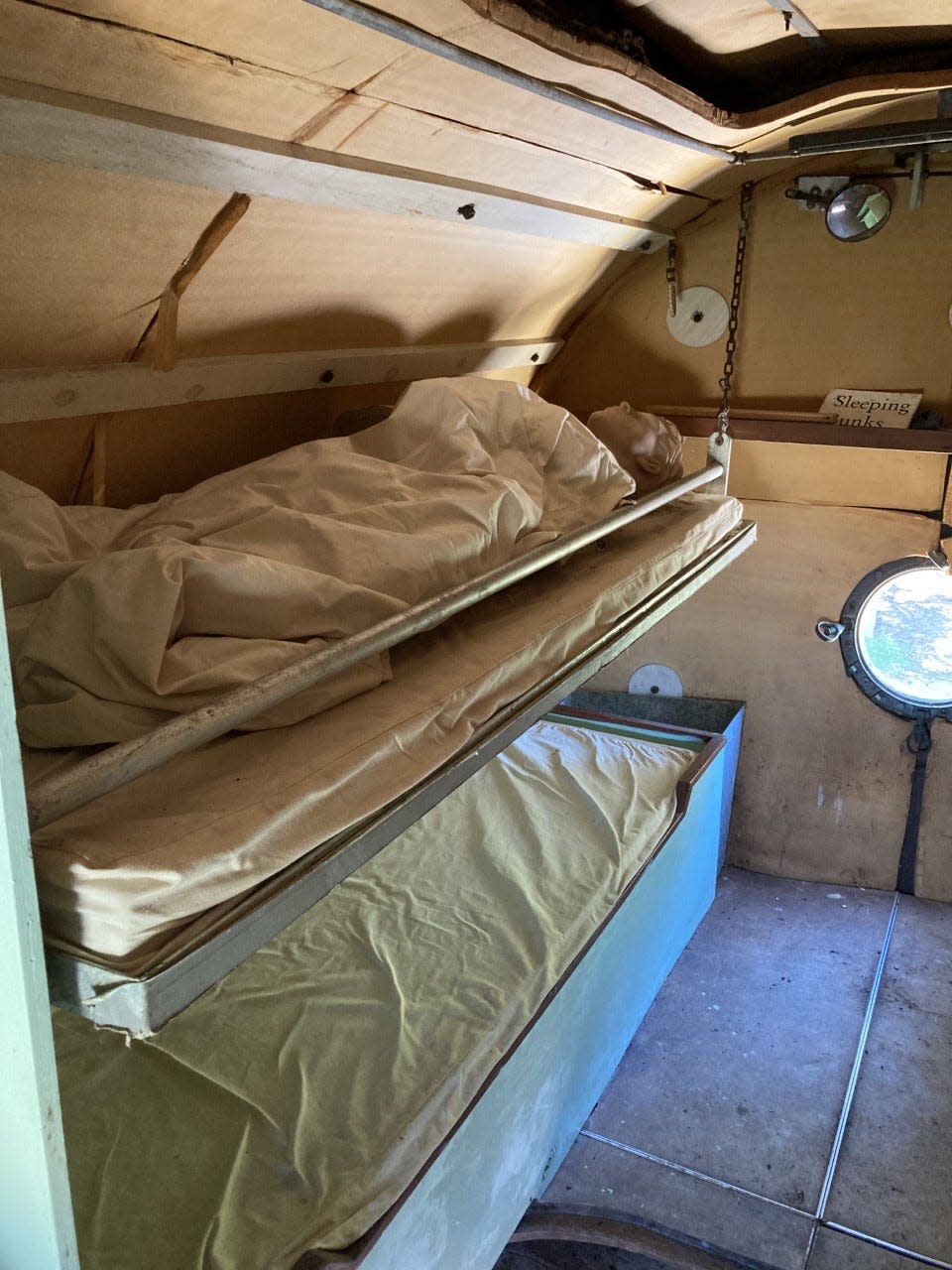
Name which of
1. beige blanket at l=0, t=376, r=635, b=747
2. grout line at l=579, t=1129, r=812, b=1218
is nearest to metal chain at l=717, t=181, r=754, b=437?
beige blanket at l=0, t=376, r=635, b=747

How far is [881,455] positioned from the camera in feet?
13.0

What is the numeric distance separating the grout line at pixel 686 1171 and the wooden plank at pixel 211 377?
2.48 m

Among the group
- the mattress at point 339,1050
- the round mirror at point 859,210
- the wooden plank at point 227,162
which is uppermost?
the round mirror at point 859,210

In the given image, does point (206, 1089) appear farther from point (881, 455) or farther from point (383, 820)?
point (881, 455)

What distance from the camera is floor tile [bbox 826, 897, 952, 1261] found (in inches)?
111

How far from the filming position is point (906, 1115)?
10.5 ft

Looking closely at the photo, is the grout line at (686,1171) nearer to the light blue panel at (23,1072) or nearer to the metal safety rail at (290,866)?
the metal safety rail at (290,866)

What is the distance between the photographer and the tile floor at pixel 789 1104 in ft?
9.26

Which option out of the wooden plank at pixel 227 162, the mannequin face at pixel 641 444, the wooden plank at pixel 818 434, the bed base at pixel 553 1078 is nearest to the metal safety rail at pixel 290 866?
the bed base at pixel 553 1078

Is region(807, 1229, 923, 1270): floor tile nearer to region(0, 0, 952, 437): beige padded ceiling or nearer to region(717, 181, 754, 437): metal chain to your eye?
region(717, 181, 754, 437): metal chain

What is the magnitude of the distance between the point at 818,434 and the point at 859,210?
2.75ft

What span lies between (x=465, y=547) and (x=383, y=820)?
2.24 ft

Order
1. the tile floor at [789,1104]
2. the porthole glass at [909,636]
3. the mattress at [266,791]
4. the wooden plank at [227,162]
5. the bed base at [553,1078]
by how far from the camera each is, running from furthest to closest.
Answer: the porthole glass at [909,636] → the tile floor at [789,1104] → the bed base at [553,1078] → the wooden plank at [227,162] → the mattress at [266,791]

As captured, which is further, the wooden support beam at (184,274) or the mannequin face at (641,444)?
the mannequin face at (641,444)
